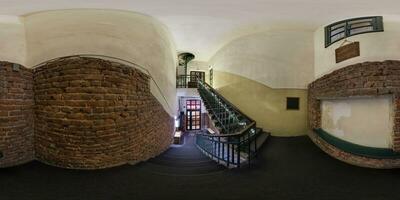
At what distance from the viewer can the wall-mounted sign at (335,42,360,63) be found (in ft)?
12.9

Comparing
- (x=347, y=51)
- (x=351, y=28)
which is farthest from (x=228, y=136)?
(x=351, y=28)

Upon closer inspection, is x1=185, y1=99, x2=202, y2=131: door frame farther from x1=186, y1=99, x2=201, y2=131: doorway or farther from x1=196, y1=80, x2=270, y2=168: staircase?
x1=196, y1=80, x2=270, y2=168: staircase

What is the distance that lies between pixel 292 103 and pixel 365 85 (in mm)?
2055

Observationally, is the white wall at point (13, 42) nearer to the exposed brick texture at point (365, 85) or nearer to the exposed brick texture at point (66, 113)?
the exposed brick texture at point (66, 113)

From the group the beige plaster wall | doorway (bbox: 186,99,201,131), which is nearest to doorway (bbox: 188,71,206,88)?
doorway (bbox: 186,99,201,131)

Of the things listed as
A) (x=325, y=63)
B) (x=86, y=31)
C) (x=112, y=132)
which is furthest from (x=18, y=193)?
(x=325, y=63)

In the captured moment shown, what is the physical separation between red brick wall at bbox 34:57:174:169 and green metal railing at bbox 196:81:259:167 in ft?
6.78

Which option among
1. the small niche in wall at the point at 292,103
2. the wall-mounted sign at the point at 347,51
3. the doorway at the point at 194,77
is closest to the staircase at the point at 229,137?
the small niche in wall at the point at 292,103

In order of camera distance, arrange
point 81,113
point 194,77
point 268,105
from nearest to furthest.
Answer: point 81,113
point 268,105
point 194,77

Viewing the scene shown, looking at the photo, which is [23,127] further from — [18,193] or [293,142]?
[293,142]

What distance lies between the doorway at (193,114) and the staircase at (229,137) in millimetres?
4710

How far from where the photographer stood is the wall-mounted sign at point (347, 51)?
3.92m

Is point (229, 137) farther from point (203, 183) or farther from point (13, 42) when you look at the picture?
point (13, 42)

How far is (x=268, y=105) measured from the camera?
6551 millimetres
